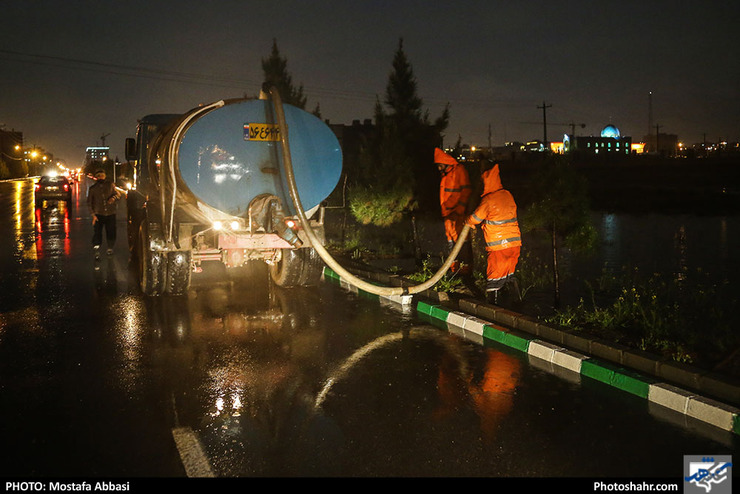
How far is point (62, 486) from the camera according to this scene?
378 cm

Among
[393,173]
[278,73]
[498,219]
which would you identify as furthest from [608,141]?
[498,219]

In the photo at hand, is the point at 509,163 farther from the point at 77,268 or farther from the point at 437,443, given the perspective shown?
the point at 437,443

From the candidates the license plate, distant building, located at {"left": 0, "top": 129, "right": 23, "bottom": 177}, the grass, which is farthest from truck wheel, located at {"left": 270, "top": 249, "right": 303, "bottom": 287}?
distant building, located at {"left": 0, "top": 129, "right": 23, "bottom": 177}

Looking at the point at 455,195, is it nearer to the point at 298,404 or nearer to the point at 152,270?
the point at 152,270

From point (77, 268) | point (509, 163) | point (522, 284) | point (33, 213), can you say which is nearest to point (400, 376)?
point (522, 284)

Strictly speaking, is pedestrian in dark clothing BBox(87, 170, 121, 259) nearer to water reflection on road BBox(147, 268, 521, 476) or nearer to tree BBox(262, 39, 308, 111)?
water reflection on road BBox(147, 268, 521, 476)

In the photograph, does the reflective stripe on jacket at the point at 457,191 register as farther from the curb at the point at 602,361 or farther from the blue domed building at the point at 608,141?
the blue domed building at the point at 608,141

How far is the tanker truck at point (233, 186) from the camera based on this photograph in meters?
7.78

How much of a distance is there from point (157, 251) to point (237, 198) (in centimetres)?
160

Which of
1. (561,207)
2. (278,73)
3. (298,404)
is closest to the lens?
(298,404)

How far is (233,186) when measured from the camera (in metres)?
7.90

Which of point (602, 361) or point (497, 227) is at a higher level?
point (497, 227)

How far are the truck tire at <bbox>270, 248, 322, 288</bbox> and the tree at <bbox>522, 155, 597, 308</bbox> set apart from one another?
10.7ft

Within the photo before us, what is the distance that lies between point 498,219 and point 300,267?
3.19m
